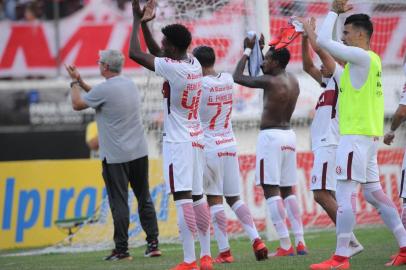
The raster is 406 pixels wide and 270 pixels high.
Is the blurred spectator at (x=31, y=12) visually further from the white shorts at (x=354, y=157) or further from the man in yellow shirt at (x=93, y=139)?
the white shorts at (x=354, y=157)

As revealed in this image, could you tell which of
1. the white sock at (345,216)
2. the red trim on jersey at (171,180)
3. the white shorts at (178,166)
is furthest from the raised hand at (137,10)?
the white sock at (345,216)

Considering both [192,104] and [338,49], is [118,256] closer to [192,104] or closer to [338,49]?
[192,104]

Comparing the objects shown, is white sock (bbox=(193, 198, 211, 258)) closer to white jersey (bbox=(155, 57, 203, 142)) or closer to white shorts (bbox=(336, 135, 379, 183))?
white jersey (bbox=(155, 57, 203, 142))

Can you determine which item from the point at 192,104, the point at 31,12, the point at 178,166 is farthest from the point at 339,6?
the point at 31,12

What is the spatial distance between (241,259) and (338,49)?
3.05 meters

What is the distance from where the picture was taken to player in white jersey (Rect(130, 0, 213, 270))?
859 cm

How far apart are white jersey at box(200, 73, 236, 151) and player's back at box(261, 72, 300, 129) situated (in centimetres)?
60

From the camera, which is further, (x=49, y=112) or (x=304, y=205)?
(x=49, y=112)

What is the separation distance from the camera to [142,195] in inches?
444

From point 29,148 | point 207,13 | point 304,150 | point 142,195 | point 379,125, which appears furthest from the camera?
point 29,148

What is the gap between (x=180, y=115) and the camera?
875 centimetres

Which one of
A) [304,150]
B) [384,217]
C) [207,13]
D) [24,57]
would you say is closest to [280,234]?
[384,217]

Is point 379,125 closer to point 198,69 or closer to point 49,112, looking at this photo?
point 198,69

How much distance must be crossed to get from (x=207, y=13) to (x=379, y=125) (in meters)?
6.50
